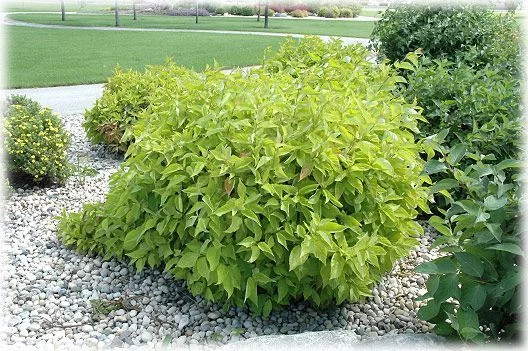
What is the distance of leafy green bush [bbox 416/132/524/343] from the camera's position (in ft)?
7.50

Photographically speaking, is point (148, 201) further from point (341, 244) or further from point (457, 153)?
point (457, 153)

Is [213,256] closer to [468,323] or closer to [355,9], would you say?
[468,323]

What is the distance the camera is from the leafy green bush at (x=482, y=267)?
7.50 ft

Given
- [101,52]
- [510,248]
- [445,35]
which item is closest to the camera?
[510,248]

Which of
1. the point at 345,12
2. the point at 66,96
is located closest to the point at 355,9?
the point at 345,12

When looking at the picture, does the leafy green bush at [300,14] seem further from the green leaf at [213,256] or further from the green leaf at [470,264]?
the green leaf at [470,264]

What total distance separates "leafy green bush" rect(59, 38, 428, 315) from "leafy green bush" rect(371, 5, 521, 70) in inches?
131

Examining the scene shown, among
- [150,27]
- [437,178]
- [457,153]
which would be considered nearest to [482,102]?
[437,178]

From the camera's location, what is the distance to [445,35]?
20.8 feet

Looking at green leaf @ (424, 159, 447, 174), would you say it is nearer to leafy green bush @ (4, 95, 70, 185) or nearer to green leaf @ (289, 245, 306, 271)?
green leaf @ (289, 245, 306, 271)

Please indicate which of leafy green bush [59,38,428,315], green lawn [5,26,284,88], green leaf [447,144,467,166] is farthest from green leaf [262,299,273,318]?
green lawn [5,26,284,88]

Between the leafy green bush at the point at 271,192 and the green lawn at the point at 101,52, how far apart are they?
765cm

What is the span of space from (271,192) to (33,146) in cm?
276

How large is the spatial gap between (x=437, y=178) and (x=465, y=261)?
2.21 metres
